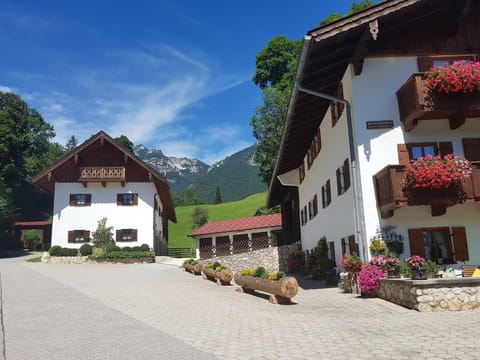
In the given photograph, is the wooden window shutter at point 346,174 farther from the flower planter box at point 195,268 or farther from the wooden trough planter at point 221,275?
the flower planter box at point 195,268

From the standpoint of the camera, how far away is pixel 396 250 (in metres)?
12.9

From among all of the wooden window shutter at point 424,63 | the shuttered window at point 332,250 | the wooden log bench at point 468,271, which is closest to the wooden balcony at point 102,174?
the shuttered window at point 332,250

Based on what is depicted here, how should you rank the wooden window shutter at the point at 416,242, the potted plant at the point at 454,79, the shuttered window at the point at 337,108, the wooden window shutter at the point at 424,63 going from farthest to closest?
1. the shuttered window at the point at 337,108
2. the wooden window shutter at the point at 424,63
3. the wooden window shutter at the point at 416,242
4. the potted plant at the point at 454,79

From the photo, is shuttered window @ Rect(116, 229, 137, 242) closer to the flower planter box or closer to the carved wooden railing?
the carved wooden railing

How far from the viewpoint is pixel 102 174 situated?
35094mm

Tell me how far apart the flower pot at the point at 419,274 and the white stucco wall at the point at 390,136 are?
167cm

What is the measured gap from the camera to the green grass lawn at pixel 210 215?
63362mm

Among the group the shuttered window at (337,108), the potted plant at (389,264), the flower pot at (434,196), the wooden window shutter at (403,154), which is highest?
the shuttered window at (337,108)

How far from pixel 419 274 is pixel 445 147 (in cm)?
481

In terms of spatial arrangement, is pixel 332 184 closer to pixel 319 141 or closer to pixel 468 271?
pixel 319 141

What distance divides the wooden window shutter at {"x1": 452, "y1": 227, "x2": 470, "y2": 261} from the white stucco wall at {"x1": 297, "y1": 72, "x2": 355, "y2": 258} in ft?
9.89

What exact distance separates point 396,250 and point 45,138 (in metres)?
59.7

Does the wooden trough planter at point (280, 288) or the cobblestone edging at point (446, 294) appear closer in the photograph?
the cobblestone edging at point (446, 294)

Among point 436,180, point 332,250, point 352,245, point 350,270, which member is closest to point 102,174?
point 332,250
